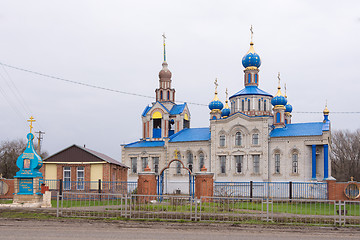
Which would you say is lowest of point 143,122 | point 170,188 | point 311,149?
point 170,188

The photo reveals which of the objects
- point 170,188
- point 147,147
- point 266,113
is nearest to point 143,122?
point 147,147

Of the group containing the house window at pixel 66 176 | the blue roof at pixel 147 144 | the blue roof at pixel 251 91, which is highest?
the blue roof at pixel 251 91

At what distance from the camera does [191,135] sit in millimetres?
48375

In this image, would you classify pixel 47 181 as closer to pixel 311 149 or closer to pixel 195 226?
pixel 195 226

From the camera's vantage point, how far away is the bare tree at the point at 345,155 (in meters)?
63.5

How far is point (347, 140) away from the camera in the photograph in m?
70.2

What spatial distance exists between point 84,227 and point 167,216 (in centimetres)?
375

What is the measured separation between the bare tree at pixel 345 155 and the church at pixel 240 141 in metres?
18.0

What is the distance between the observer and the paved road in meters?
12.2

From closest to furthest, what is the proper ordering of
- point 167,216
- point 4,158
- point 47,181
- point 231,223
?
point 231,223
point 167,216
point 47,181
point 4,158

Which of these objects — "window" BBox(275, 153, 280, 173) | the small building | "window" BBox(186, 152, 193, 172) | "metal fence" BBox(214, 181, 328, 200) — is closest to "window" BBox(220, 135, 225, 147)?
"window" BBox(186, 152, 193, 172)

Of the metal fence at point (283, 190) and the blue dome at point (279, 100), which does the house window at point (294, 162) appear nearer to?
the metal fence at point (283, 190)

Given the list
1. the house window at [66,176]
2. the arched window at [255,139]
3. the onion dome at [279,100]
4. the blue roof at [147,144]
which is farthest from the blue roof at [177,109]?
the house window at [66,176]

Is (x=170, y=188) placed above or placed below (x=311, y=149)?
below
